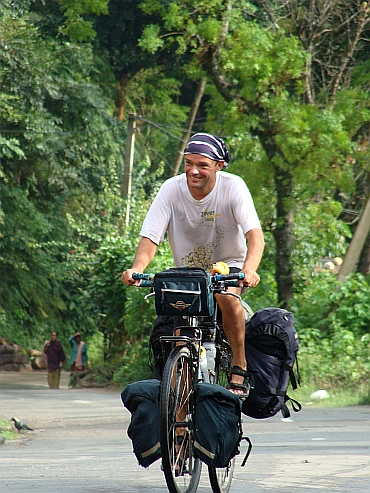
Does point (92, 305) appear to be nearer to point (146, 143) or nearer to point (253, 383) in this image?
point (146, 143)

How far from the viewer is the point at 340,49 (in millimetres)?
20844

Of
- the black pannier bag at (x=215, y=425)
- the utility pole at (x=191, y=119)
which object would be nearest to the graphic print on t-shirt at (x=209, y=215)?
the black pannier bag at (x=215, y=425)

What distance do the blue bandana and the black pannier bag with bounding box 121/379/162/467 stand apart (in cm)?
135

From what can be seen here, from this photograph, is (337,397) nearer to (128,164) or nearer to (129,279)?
(129,279)

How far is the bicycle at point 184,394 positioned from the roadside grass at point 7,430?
539 cm

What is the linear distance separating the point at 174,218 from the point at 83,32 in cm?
1699

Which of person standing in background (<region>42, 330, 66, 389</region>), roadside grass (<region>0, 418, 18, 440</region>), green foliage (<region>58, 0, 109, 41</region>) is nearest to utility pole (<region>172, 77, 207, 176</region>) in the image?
person standing in background (<region>42, 330, 66, 389</region>)

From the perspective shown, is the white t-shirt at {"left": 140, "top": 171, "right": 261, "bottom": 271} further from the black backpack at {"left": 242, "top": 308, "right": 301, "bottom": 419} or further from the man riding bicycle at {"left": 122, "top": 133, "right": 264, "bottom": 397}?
the black backpack at {"left": 242, "top": 308, "right": 301, "bottom": 419}

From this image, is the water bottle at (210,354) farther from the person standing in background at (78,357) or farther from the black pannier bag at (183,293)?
the person standing in background at (78,357)

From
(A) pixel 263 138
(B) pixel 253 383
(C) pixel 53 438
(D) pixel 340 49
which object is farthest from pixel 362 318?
(B) pixel 253 383

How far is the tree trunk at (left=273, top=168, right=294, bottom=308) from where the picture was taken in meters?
19.0

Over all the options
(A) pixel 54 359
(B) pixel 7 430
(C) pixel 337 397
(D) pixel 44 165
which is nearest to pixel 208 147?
(B) pixel 7 430

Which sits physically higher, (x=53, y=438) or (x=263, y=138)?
(x=263, y=138)

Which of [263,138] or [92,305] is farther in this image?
[92,305]
